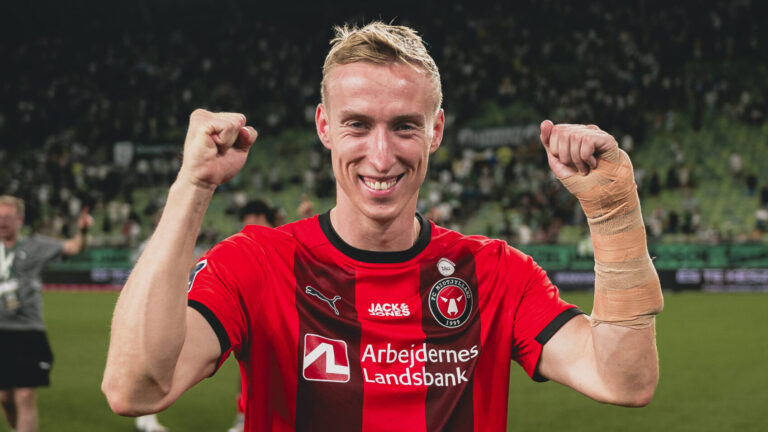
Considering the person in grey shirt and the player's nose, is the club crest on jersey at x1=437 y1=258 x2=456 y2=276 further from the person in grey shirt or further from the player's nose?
the person in grey shirt

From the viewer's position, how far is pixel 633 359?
221 centimetres

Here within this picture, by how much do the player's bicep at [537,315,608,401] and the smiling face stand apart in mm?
689

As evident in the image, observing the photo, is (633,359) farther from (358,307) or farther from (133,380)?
(133,380)

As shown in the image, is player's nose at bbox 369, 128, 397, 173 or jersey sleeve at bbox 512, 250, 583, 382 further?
jersey sleeve at bbox 512, 250, 583, 382

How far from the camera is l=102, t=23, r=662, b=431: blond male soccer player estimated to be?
2203 mm

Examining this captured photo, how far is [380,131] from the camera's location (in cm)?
234

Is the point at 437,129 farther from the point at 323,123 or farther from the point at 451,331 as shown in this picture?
the point at 451,331

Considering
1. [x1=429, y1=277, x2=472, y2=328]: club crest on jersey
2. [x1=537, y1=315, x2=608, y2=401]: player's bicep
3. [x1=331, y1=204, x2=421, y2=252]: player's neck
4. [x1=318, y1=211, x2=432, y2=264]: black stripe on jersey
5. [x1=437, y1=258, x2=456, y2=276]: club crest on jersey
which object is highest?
[x1=331, y1=204, x2=421, y2=252]: player's neck

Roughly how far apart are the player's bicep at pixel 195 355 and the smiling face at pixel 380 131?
25.3 inches

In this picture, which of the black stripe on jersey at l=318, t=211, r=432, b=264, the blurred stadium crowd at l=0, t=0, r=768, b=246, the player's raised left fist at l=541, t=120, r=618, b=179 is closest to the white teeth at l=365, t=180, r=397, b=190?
the black stripe on jersey at l=318, t=211, r=432, b=264

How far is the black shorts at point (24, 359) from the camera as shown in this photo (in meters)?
6.33

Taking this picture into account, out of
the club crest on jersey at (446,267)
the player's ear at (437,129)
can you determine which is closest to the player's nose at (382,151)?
the player's ear at (437,129)

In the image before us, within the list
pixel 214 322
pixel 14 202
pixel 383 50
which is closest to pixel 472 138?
pixel 14 202

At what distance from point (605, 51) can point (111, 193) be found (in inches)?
796
